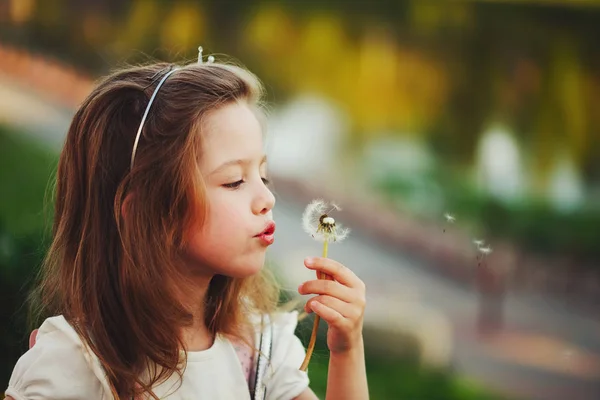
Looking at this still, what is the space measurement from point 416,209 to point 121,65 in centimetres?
94

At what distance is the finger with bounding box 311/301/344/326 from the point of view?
1.07m

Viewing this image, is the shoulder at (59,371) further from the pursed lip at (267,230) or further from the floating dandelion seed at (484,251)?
the floating dandelion seed at (484,251)

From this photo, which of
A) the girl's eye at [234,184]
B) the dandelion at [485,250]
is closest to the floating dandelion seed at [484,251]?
the dandelion at [485,250]

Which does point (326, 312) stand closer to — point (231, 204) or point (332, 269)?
point (332, 269)

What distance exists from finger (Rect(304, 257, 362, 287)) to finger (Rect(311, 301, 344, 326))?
0.16 feet

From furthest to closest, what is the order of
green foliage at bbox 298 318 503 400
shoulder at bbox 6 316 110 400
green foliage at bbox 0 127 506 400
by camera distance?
green foliage at bbox 298 318 503 400, green foliage at bbox 0 127 506 400, shoulder at bbox 6 316 110 400

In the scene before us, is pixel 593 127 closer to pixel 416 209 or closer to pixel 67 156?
pixel 416 209

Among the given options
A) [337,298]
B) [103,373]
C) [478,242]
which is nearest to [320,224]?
[337,298]

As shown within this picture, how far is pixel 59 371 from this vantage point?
105 centimetres

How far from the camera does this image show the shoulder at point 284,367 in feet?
4.12

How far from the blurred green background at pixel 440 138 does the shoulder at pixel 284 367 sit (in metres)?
0.79

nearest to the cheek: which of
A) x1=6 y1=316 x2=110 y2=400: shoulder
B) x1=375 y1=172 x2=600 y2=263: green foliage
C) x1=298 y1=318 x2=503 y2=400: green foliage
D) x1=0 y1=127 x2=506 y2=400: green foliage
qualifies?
x1=6 y1=316 x2=110 y2=400: shoulder

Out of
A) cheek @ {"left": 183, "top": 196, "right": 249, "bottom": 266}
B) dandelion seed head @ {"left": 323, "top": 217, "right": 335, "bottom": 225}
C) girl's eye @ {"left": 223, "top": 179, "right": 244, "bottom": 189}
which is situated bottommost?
cheek @ {"left": 183, "top": 196, "right": 249, "bottom": 266}

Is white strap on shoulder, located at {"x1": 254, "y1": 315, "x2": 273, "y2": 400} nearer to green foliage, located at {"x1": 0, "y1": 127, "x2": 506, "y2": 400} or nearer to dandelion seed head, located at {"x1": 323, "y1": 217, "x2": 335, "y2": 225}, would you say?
dandelion seed head, located at {"x1": 323, "y1": 217, "x2": 335, "y2": 225}
